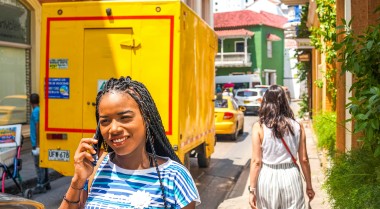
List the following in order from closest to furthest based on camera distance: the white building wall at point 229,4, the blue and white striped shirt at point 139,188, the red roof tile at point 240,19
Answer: the blue and white striped shirt at point 139,188, the red roof tile at point 240,19, the white building wall at point 229,4

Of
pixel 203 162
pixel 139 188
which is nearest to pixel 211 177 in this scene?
pixel 203 162

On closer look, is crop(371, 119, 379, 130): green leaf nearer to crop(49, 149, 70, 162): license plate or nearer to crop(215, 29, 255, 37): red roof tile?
crop(49, 149, 70, 162): license plate

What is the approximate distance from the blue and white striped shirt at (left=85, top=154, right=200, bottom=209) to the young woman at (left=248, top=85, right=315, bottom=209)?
234 cm

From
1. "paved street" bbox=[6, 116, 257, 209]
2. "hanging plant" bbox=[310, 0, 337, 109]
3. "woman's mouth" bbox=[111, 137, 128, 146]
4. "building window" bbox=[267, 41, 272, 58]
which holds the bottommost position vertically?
"paved street" bbox=[6, 116, 257, 209]

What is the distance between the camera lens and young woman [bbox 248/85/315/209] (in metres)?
4.57

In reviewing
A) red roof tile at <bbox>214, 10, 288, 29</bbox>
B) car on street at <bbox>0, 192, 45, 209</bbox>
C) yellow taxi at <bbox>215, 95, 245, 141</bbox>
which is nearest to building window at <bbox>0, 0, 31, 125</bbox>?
yellow taxi at <bbox>215, 95, 245, 141</bbox>

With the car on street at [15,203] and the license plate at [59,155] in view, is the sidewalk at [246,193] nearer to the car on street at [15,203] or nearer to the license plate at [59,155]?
the license plate at [59,155]

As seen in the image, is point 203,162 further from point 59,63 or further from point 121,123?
point 121,123

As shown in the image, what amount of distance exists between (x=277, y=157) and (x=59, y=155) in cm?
410

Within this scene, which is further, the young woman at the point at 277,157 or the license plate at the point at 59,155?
the license plate at the point at 59,155

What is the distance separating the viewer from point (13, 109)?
1423 centimetres

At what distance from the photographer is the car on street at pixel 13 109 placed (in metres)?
13.7

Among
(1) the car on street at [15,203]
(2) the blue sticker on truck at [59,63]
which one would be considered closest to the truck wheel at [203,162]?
(2) the blue sticker on truck at [59,63]

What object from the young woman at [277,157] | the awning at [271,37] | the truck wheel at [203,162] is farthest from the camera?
the awning at [271,37]
